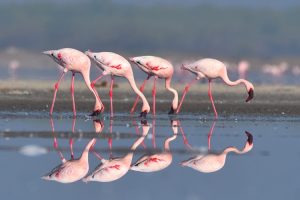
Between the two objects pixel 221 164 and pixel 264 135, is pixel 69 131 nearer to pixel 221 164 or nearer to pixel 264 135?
A: pixel 264 135

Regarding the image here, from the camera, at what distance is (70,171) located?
1067 centimetres

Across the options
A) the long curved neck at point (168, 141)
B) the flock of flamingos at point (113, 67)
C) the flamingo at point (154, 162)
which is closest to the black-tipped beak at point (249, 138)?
the long curved neck at point (168, 141)

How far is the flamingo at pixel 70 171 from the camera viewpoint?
1024 cm

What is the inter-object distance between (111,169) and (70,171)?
0.46m

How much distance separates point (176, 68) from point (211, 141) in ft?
108

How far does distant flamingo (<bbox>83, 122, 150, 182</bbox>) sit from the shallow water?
0.10 meters

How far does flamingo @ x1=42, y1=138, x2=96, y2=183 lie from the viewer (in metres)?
10.2

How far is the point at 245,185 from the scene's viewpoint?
10055 millimetres

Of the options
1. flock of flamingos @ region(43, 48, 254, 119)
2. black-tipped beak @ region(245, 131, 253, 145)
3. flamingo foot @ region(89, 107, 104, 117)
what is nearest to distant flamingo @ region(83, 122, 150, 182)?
black-tipped beak @ region(245, 131, 253, 145)

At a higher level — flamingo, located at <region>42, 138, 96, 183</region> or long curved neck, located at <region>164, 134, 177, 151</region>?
long curved neck, located at <region>164, 134, 177, 151</region>

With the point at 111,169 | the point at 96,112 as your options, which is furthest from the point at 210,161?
the point at 96,112

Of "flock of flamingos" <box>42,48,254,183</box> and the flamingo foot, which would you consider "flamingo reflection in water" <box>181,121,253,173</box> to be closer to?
"flock of flamingos" <box>42,48,254,183</box>

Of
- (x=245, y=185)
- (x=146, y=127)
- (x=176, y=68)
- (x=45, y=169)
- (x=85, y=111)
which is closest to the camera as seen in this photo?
(x=245, y=185)

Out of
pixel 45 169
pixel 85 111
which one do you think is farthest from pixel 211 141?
pixel 85 111
